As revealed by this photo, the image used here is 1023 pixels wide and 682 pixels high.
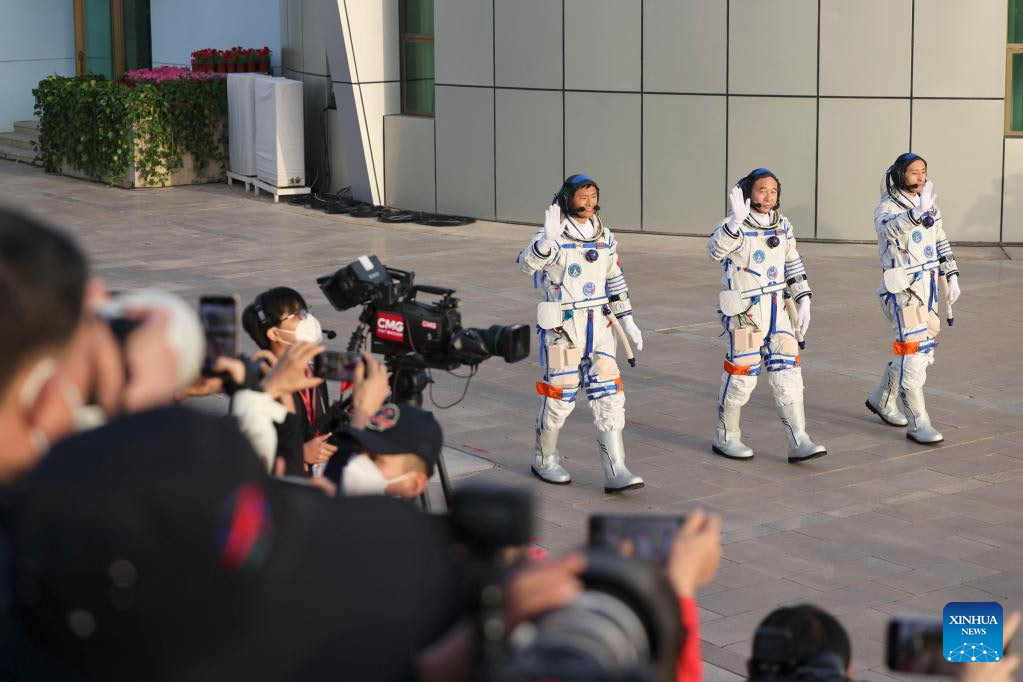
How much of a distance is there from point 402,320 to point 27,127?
917 inches

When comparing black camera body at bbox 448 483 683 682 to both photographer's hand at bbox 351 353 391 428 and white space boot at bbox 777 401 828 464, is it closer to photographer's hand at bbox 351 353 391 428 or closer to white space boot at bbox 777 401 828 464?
photographer's hand at bbox 351 353 391 428

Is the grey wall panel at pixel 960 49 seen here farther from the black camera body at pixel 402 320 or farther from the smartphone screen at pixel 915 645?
the smartphone screen at pixel 915 645

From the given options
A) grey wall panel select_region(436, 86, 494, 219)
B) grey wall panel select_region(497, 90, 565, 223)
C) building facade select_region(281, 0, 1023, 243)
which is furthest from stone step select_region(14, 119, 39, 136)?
grey wall panel select_region(497, 90, 565, 223)

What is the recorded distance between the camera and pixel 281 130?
21328 millimetres

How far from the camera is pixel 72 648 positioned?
177cm

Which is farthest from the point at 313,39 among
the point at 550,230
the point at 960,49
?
the point at 550,230

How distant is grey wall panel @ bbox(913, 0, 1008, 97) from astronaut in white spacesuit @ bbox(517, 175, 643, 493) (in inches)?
357

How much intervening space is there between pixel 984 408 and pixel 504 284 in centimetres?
601

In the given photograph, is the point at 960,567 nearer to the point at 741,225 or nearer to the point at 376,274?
the point at 741,225

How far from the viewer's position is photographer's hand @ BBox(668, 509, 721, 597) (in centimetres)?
A: 247

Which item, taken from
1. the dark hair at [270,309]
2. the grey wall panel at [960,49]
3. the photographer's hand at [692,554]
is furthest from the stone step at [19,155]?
the photographer's hand at [692,554]

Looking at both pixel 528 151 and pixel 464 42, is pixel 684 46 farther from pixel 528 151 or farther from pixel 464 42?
pixel 464 42

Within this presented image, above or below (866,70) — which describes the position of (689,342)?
below

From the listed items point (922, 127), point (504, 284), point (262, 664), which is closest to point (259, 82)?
point (504, 284)
